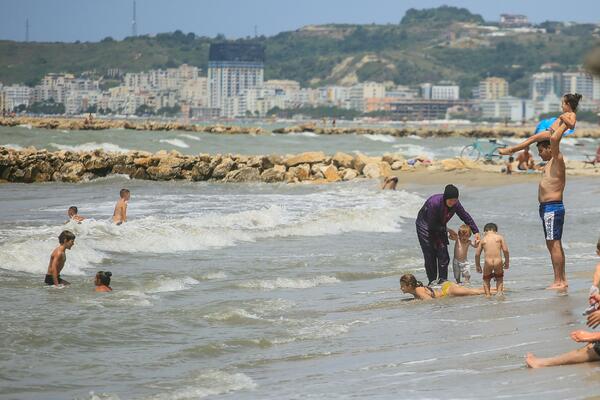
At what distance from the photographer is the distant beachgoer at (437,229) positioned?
35.9 ft

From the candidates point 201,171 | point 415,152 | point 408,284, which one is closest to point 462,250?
point 408,284

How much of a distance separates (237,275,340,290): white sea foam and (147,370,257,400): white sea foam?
4.40 metres

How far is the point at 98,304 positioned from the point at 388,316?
2.68 meters

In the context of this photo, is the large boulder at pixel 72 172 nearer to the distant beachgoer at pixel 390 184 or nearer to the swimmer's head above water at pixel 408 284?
the distant beachgoer at pixel 390 184

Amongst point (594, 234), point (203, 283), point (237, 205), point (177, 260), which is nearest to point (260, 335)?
point (203, 283)

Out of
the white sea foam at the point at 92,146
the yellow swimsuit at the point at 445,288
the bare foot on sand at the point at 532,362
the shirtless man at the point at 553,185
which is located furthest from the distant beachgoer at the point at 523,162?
the white sea foam at the point at 92,146

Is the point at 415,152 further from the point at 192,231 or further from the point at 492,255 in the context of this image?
Result: the point at 492,255

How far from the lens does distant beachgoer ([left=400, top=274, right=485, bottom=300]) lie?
10.3m

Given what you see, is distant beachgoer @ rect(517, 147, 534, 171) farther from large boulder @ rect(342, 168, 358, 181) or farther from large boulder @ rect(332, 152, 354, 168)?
large boulder @ rect(332, 152, 354, 168)

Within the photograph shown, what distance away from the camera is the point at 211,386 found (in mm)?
7301

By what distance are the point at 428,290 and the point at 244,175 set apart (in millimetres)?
22138

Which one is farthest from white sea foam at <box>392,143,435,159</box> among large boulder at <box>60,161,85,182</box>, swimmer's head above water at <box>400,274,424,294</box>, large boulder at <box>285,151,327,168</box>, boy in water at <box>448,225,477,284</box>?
swimmer's head above water at <box>400,274,424,294</box>

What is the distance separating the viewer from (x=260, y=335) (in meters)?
9.11

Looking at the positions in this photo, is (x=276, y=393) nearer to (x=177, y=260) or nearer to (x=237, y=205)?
(x=177, y=260)
